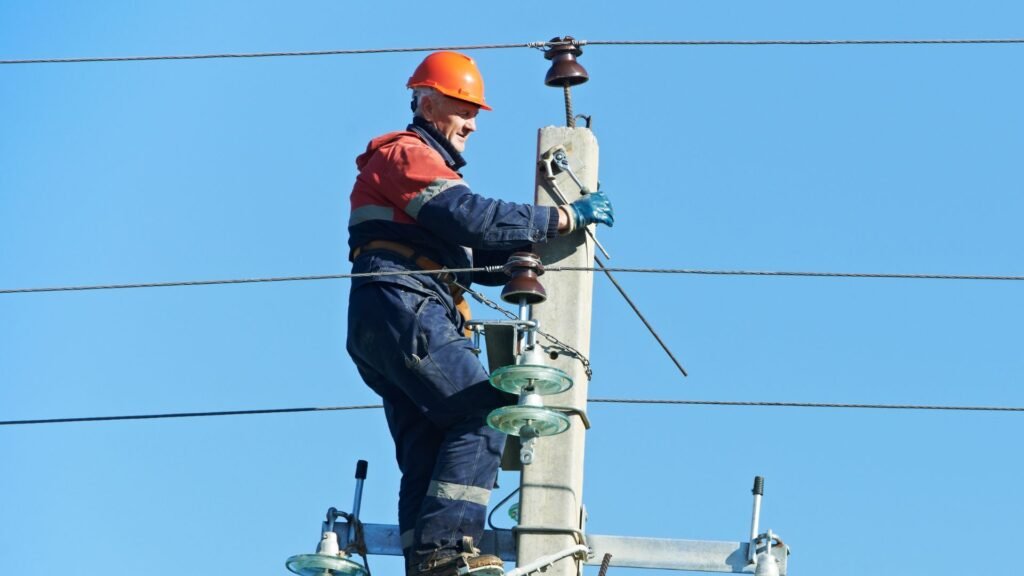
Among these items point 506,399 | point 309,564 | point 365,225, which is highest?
point 365,225

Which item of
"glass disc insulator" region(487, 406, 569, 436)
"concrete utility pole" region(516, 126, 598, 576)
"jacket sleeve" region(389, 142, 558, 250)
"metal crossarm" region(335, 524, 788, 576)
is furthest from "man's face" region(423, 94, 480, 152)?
"metal crossarm" region(335, 524, 788, 576)

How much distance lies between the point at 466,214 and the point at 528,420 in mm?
819

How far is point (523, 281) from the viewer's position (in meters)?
7.11

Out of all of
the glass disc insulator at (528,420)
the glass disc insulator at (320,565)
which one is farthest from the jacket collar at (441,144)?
the glass disc insulator at (320,565)

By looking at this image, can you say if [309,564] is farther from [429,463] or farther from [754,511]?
[754,511]

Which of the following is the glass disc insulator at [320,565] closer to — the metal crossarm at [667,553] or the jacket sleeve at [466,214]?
the metal crossarm at [667,553]

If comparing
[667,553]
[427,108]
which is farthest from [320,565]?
A: [427,108]

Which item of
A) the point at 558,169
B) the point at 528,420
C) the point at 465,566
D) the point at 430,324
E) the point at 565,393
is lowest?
the point at 465,566

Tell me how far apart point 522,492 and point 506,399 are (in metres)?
0.33

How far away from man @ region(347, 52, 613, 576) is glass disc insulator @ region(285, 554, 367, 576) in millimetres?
229

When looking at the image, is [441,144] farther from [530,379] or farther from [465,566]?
[465,566]

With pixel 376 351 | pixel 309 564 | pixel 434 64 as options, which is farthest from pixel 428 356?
pixel 434 64

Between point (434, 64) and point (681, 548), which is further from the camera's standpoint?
point (434, 64)

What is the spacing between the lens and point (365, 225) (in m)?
7.43
